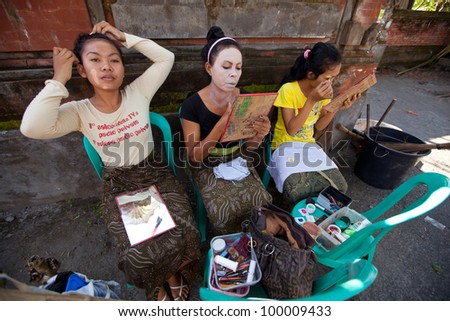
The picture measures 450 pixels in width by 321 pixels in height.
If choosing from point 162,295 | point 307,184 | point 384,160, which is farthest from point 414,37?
point 162,295

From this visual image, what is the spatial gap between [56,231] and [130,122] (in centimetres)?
164

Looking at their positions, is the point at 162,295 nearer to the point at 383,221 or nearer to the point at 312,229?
the point at 312,229

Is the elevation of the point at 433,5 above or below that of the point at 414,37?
above

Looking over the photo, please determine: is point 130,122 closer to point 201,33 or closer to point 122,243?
point 122,243

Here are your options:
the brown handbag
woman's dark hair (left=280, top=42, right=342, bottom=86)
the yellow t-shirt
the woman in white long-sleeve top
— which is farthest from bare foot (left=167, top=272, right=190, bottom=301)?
woman's dark hair (left=280, top=42, right=342, bottom=86)

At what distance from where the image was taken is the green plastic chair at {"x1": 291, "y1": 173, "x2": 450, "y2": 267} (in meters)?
1.16

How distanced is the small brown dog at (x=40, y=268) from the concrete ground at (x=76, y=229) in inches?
23.8

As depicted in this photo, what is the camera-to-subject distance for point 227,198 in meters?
1.87

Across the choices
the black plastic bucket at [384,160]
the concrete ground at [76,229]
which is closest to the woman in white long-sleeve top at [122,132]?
the concrete ground at [76,229]

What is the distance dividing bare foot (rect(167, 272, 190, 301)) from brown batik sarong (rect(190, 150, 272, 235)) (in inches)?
20.6

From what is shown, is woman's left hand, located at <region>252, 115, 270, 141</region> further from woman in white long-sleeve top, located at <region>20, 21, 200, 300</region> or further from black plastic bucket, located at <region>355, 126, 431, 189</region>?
black plastic bucket, located at <region>355, 126, 431, 189</region>

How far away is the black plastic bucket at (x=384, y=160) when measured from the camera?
267 cm

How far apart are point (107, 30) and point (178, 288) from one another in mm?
2130

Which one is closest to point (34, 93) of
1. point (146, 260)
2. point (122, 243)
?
point (122, 243)
